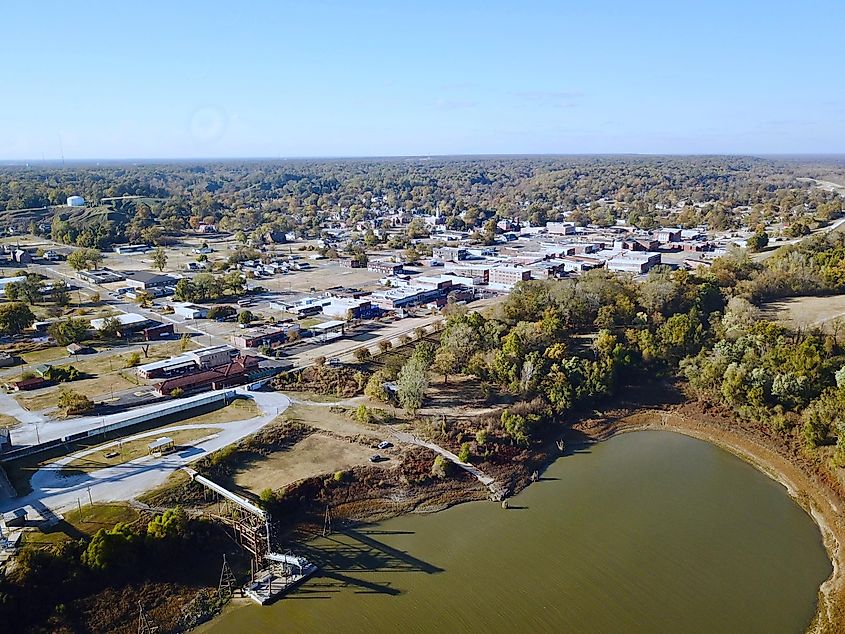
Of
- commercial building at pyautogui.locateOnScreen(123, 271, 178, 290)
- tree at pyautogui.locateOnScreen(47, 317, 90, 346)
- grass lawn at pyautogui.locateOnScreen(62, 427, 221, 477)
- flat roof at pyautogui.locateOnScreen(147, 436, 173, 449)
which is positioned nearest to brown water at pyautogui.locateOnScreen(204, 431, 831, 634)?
flat roof at pyautogui.locateOnScreen(147, 436, 173, 449)

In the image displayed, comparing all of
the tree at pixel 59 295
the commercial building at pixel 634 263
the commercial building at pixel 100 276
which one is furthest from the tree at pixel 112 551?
the commercial building at pixel 634 263

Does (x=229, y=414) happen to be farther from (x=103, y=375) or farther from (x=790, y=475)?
(x=790, y=475)

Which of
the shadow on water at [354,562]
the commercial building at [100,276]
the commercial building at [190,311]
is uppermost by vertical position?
the commercial building at [100,276]

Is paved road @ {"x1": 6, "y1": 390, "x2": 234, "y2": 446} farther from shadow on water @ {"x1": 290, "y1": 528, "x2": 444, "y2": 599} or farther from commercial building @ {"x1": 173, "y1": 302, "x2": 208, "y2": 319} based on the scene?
commercial building @ {"x1": 173, "y1": 302, "x2": 208, "y2": 319}

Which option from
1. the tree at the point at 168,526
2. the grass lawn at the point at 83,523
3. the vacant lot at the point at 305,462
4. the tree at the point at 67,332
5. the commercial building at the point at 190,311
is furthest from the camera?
the commercial building at the point at 190,311

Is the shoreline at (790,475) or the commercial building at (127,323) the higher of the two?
the commercial building at (127,323)

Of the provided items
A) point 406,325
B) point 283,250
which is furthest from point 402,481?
point 283,250

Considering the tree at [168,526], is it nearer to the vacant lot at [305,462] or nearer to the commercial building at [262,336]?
the vacant lot at [305,462]
